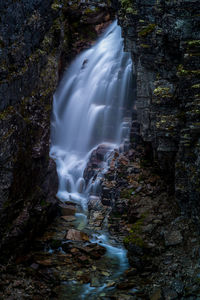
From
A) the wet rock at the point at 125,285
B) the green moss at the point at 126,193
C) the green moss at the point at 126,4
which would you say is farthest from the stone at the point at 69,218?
the green moss at the point at 126,4

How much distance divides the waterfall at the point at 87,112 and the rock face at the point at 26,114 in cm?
246

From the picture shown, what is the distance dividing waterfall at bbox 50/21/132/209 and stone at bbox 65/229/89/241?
3.39 m

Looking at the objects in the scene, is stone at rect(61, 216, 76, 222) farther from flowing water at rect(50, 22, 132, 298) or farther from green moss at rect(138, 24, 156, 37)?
green moss at rect(138, 24, 156, 37)

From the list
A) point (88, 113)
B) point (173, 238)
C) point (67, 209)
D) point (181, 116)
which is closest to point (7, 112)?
point (67, 209)

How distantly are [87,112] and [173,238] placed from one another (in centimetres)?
1157

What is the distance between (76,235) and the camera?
12.2 m

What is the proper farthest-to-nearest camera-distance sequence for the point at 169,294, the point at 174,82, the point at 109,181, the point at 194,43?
the point at 109,181 < the point at 174,82 < the point at 194,43 < the point at 169,294

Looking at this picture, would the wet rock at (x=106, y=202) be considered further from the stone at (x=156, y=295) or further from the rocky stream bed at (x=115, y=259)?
the stone at (x=156, y=295)

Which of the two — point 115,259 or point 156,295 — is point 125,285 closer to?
point 156,295

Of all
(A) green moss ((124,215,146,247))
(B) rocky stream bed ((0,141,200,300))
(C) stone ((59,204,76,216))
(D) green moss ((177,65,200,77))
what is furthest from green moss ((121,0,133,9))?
(C) stone ((59,204,76,216))

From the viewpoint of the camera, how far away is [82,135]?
19.3 meters

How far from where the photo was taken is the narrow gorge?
9461 millimetres

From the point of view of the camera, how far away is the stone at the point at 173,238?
960cm

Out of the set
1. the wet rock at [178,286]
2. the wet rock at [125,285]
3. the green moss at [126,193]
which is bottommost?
the wet rock at [125,285]
